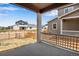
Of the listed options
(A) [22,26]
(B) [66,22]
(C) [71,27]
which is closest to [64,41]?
(C) [71,27]

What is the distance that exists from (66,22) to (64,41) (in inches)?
23.9

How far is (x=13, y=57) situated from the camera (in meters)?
3.18

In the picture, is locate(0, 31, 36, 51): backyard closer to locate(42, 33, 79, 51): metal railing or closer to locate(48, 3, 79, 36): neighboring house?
locate(42, 33, 79, 51): metal railing

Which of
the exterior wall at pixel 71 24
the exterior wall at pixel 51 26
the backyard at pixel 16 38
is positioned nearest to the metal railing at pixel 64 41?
the exterior wall at pixel 51 26

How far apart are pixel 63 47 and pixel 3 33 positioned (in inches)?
63.7

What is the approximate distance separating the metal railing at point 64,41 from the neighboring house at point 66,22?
4.9 inches

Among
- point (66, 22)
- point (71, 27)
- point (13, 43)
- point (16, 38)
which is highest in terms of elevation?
point (66, 22)

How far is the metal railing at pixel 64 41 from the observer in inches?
148

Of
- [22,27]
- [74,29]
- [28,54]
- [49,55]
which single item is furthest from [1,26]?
[74,29]

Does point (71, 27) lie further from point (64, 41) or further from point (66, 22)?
point (64, 41)

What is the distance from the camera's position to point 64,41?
4090 mm

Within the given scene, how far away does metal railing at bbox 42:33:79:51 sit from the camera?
12.3 feet

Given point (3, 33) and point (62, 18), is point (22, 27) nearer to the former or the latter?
point (3, 33)

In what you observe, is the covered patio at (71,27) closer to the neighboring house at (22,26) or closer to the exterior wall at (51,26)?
the exterior wall at (51,26)
